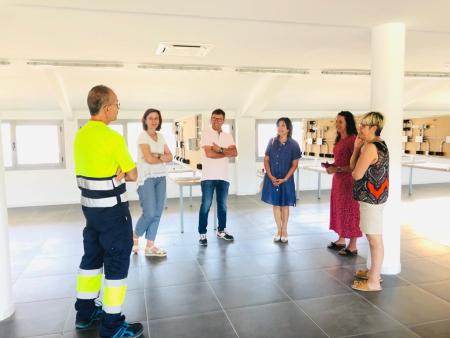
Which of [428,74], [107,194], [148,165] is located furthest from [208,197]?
[428,74]

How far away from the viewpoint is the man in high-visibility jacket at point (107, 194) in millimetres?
2342

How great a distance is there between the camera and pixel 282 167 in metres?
4.52

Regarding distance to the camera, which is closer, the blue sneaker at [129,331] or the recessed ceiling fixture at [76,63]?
the blue sneaker at [129,331]

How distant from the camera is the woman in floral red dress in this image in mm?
3986

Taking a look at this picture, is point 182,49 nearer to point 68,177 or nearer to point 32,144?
point 68,177

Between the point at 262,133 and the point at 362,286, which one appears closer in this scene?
the point at 362,286

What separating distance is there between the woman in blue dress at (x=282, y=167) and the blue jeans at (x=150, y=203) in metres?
1.33

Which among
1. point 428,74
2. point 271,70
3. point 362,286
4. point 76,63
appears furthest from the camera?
point 428,74

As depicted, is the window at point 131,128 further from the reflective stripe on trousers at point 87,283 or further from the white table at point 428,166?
the reflective stripe on trousers at point 87,283

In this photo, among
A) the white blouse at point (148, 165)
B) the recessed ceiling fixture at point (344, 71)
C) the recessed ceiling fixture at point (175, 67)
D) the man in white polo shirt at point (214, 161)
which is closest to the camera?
the white blouse at point (148, 165)

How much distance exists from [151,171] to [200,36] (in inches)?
56.0

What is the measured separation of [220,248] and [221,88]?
11.0 feet

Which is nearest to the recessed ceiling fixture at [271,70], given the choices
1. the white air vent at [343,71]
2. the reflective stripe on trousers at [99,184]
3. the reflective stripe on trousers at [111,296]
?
the white air vent at [343,71]

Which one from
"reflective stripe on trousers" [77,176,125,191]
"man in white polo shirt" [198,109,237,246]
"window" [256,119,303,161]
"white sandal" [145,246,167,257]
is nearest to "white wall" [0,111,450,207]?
"window" [256,119,303,161]
